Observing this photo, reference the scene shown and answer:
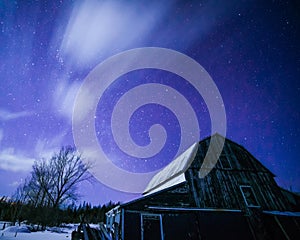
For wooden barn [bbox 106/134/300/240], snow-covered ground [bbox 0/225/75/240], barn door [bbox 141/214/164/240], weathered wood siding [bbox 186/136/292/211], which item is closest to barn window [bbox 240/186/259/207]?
wooden barn [bbox 106/134/300/240]

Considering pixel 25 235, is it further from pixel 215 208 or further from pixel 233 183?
pixel 233 183

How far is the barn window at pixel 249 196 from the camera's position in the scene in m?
11.0

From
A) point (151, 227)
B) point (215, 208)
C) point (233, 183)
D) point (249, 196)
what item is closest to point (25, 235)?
point (151, 227)

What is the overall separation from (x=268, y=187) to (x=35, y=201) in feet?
142

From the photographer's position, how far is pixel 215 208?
33.4 feet

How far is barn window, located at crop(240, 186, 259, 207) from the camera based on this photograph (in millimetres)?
10961

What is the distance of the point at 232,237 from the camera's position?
9.48m

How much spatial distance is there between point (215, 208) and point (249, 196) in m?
3.06

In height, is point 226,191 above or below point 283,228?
above

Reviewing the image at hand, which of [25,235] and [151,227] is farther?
[25,235]

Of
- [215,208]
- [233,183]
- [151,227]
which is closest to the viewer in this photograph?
[151,227]

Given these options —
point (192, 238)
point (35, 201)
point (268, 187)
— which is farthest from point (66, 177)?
point (268, 187)

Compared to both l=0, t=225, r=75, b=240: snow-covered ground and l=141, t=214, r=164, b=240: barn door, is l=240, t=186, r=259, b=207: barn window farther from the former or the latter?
l=0, t=225, r=75, b=240: snow-covered ground

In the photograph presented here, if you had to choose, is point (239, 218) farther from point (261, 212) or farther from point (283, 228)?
point (283, 228)
